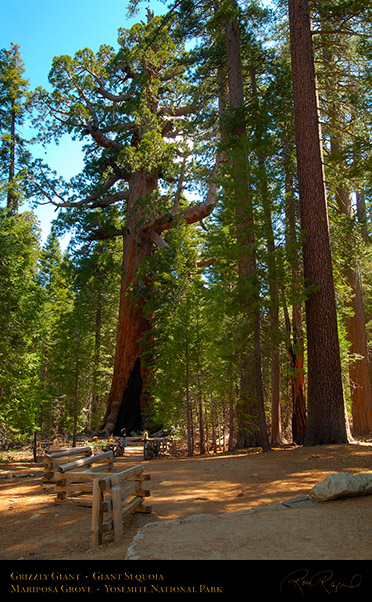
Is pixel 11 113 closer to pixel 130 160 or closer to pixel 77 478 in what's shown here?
pixel 130 160

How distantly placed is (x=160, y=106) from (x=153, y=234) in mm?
8147

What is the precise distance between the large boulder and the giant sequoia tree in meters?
16.8

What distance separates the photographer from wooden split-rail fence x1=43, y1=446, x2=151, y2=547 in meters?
5.56

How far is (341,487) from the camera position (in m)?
5.80

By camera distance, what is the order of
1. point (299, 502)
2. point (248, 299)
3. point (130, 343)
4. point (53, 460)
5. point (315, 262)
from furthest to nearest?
point (130, 343), point (248, 299), point (315, 262), point (53, 460), point (299, 502)

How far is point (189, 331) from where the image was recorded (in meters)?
16.7

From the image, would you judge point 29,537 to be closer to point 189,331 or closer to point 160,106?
point 189,331

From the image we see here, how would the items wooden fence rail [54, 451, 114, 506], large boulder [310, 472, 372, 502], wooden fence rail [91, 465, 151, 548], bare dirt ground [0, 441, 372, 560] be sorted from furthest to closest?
wooden fence rail [54, 451, 114, 506] < large boulder [310, 472, 372, 502] < wooden fence rail [91, 465, 151, 548] < bare dirt ground [0, 441, 372, 560]

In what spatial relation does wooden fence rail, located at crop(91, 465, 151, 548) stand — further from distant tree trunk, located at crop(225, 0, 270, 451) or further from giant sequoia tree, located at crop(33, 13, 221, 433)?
giant sequoia tree, located at crop(33, 13, 221, 433)

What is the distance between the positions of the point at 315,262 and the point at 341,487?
7.13 m

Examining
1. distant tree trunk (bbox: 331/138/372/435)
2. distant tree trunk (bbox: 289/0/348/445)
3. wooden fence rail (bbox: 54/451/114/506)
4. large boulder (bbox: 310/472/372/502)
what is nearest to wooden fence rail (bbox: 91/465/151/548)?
wooden fence rail (bbox: 54/451/114/506)

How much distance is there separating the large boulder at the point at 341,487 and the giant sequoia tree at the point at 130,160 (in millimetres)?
16837

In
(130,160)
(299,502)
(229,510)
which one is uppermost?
(130,160)

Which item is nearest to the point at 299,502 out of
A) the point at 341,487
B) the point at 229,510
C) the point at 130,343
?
the point at 341,487
